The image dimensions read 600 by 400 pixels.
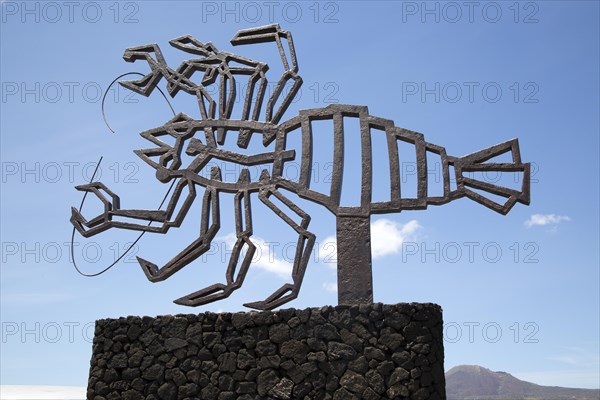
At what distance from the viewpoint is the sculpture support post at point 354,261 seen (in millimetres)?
6875

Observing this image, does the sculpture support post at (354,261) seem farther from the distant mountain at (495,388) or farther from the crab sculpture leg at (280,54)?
the distant mountain at (495,388)

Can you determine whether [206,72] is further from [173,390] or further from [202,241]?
[173,390]

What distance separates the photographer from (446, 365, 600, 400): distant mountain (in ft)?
178

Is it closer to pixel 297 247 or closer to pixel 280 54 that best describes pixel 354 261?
pixel 297 247

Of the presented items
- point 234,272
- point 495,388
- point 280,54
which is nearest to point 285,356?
point 234,272

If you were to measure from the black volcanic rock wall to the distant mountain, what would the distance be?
1994 inches

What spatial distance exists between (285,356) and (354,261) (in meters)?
1.17

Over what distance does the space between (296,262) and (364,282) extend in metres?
0.73

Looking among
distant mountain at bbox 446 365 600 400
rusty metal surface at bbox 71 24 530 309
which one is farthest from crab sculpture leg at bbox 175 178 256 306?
distant mountain at bbox 446 365 600 400

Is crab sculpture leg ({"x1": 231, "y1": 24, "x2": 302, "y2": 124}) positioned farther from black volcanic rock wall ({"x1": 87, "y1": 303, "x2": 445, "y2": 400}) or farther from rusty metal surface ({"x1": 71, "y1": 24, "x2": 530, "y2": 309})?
black volcanic rock wall ({"x1": 87, "y1": 303, "x2": 445, "y2": 400})

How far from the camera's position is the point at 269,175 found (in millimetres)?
7488

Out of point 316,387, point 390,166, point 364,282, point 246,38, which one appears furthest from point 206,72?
point 316,387

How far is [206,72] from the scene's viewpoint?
8.19 meters

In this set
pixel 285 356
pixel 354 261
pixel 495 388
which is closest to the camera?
pixel 285 356
